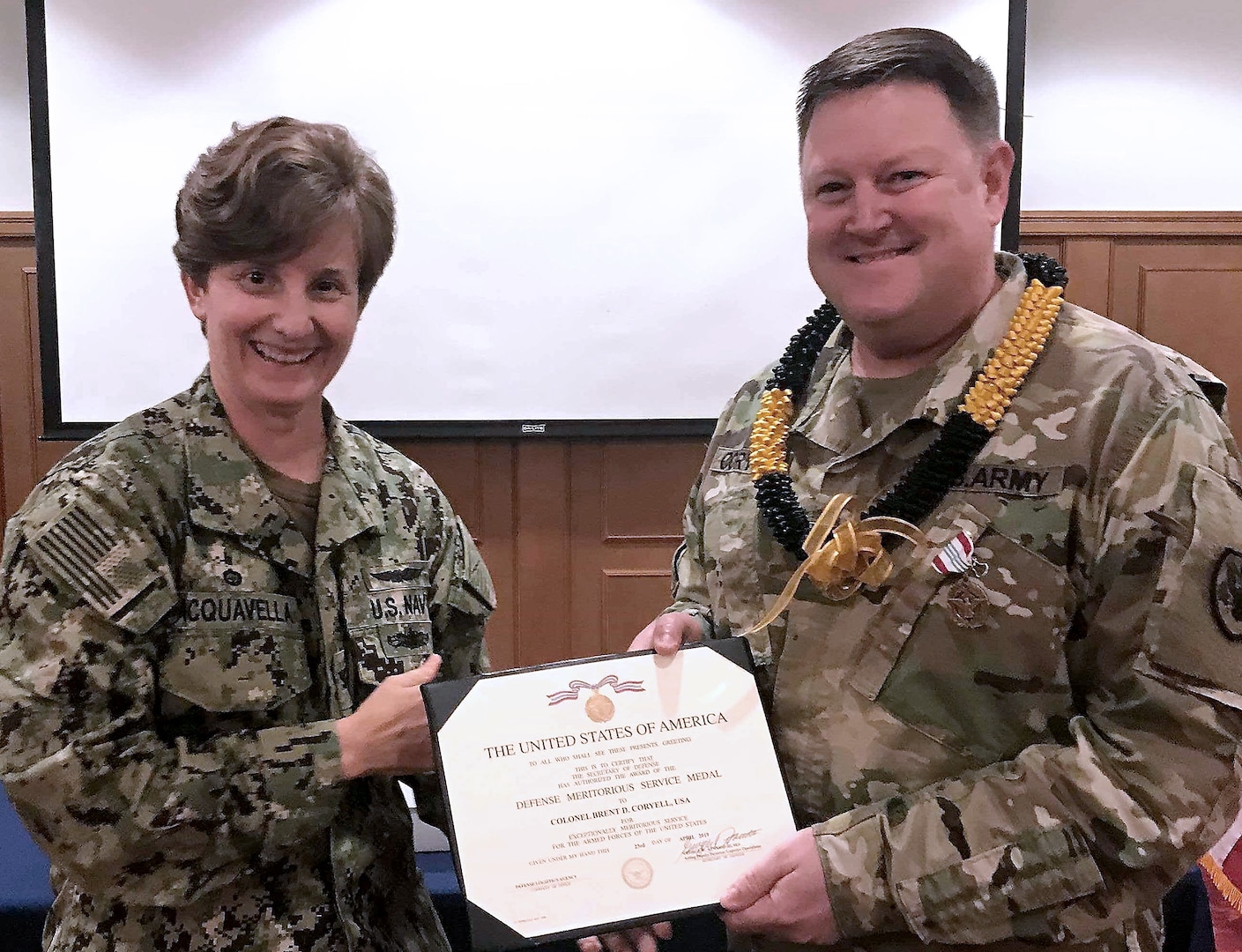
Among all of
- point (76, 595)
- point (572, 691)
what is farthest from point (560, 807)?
point (76, 595)

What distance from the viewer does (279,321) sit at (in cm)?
131

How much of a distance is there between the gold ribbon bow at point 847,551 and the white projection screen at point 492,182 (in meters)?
2.38

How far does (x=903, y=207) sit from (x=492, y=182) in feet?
8.44

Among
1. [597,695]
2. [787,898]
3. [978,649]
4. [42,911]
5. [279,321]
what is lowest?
[42,911]

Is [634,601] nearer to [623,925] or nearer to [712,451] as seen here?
[712,451]

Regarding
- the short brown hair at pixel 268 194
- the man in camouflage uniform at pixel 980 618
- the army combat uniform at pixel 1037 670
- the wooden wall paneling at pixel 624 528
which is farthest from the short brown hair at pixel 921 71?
the wooden wall paneling at pixel 624 528

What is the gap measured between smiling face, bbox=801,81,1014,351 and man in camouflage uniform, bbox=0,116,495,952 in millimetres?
650

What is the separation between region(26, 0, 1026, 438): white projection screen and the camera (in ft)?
11.1

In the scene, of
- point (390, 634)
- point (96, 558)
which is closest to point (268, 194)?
point (96, 558)

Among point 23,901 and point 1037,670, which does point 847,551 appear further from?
point 23,901

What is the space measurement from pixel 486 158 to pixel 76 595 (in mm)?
2664
